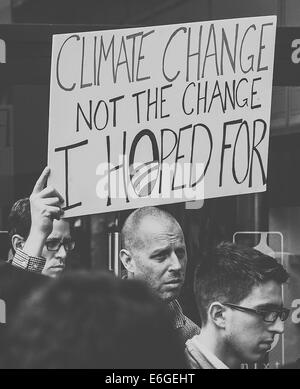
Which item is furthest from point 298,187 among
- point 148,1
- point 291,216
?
point 148,1

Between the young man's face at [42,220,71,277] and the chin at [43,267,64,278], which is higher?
the young man's face at [42,220,71,277]

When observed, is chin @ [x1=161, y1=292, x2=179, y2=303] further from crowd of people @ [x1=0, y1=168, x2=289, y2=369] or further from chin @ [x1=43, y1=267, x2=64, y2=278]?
chin @ [x1=43, y1=267, x2=64, y2=278]

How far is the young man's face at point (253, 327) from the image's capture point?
412cm

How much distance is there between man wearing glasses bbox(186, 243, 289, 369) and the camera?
411 centimetres

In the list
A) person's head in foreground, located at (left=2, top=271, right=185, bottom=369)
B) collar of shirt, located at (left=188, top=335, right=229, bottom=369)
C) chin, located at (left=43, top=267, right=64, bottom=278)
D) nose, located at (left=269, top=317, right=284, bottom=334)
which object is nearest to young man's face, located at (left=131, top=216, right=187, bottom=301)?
collar of shirt, located at (left=188, top=335, right=229, bottom=369)

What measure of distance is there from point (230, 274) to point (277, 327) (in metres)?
0.34

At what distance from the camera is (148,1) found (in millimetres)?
4062

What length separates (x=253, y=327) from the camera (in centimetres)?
413

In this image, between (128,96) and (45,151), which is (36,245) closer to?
(45,151)

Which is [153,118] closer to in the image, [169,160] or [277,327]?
[169,160]

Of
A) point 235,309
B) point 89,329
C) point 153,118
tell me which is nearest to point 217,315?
point 235,309

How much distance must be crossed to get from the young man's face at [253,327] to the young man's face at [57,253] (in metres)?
0.83

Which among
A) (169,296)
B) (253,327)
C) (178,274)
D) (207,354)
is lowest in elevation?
(207,354)

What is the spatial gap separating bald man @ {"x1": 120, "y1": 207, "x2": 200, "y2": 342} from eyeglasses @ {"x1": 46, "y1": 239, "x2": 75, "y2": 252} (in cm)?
24
